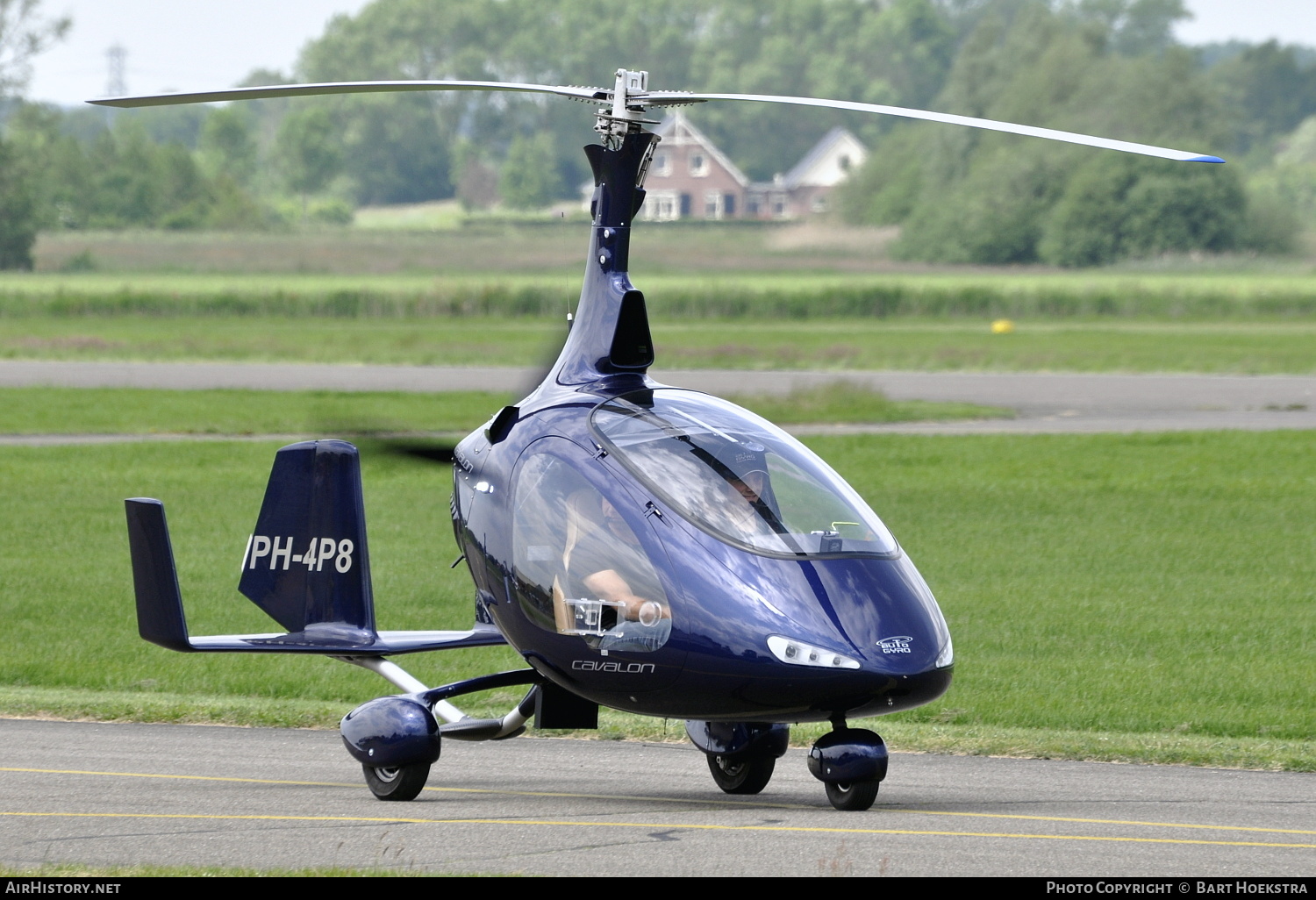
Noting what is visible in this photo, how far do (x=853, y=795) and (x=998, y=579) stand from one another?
10246mm

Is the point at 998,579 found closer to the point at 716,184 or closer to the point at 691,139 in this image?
the point at 716,184

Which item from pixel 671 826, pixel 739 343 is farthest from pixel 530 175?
pixel 671 826

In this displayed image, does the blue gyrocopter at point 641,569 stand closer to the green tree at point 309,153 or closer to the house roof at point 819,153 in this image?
the green tree at point 309,153

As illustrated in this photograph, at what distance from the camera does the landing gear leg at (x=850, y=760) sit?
7.99 meters

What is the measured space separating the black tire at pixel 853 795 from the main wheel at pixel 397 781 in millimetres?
2141

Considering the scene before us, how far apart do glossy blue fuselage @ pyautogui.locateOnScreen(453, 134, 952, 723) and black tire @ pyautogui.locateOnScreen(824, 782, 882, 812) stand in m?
0.65

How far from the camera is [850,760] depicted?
8.00m

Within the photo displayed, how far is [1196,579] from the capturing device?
17984mm

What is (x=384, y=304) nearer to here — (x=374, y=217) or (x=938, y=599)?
(x=374, y=217)

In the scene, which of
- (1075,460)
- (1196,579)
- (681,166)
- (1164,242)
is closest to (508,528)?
(1196,579)

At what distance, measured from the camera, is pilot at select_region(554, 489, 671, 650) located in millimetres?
7699

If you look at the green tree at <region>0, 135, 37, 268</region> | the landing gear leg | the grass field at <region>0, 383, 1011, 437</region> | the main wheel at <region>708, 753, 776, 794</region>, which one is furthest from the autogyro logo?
the green tree at <region>0, 135, 37, 268</region>

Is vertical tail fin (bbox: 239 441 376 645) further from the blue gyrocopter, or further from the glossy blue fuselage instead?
the glossy blue fuselage

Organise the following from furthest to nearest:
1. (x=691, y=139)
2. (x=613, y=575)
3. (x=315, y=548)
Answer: (x=691, y=139), (x=315, y=548), (x=613, y=575)
